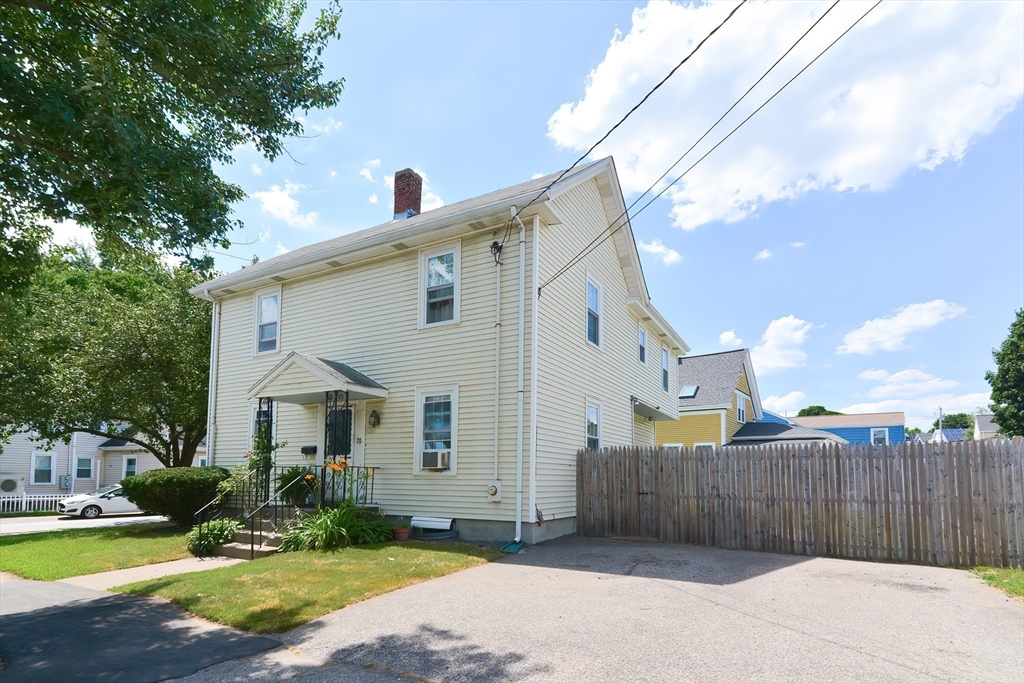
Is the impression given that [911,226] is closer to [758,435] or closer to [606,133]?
[606,133]

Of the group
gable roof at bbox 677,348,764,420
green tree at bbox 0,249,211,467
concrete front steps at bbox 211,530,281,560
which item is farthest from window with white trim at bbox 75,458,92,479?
gable roof at bbox 677,348,764,420

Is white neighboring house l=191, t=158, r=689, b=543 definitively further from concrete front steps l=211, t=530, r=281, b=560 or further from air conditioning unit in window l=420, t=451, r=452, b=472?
concrete front steps l=211, t=530, r=281, b=560

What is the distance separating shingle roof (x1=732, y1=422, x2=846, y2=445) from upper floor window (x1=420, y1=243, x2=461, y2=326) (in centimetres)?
2127

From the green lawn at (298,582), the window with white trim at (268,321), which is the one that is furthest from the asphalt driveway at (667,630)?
the window with white trim at (268,321)

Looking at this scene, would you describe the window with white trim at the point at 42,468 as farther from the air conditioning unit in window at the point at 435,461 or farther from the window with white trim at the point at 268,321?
the air conditioning unit in window at the point at 435,461

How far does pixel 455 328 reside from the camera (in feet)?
39.8

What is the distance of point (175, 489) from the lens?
1384 cm

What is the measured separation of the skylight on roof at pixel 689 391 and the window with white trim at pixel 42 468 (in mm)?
30648

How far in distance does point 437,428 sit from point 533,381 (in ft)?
7.55

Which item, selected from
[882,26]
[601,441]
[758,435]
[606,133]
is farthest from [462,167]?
[758,435]

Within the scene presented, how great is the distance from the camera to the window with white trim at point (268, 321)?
15.1 m

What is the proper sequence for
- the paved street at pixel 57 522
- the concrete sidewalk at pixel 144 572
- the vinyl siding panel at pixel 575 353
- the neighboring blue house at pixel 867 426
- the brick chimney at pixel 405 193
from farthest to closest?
the neighboring blue house at pixel 867 426, the paved street at pixel 57 522, the brick chimney at pixel 405 193, the vinyl siding panel at pixel 575 353, the concrete sidewalk at pixel 144 572

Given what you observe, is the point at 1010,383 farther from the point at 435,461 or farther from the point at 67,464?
the point at 67,464

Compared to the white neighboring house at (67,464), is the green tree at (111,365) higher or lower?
higher
